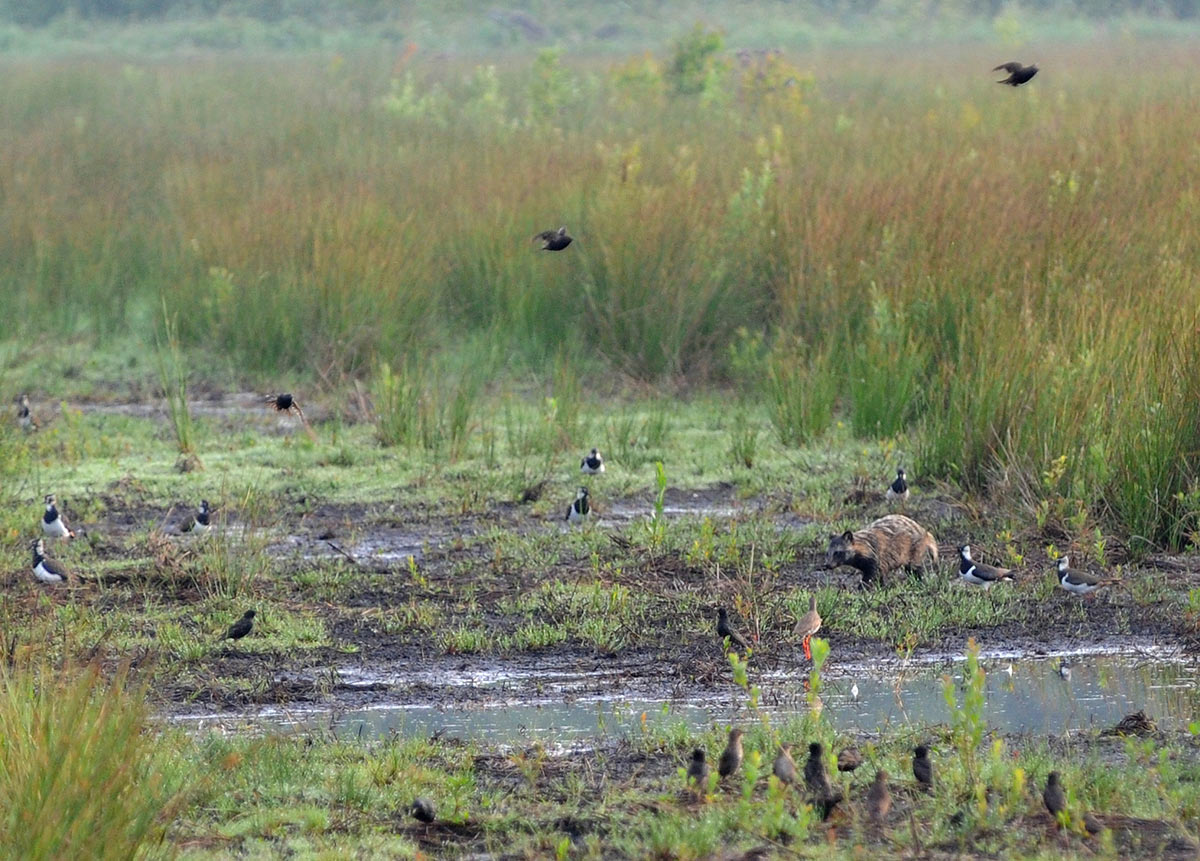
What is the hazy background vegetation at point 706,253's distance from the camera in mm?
7812

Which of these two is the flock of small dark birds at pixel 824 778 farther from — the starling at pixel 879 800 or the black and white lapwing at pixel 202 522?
the black and white lapwing at pixel 202 522

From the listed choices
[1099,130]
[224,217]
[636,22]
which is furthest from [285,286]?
[636,22]

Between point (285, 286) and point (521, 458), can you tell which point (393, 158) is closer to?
point (285, 286)

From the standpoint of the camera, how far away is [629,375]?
36.2 feet

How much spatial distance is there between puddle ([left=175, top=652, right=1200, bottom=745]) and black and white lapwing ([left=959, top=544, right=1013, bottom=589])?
663 mm

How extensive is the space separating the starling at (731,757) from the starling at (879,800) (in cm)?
38

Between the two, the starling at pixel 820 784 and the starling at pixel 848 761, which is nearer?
the starling at pixel 820 784

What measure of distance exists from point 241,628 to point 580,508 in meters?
2.09

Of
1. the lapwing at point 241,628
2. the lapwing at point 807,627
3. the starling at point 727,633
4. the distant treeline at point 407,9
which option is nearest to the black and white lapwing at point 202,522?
the lapwing at point 241,628

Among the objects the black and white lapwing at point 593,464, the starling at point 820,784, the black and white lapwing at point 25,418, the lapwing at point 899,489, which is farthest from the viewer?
the black and white lapwing at point 25,418

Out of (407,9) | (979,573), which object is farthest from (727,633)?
(407,9)

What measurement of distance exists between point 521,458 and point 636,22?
31704 mm

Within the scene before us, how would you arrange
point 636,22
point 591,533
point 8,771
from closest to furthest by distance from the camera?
point 8,771 < point 591,533 < point 636,22

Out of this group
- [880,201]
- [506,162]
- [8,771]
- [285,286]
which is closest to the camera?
[8,771]
